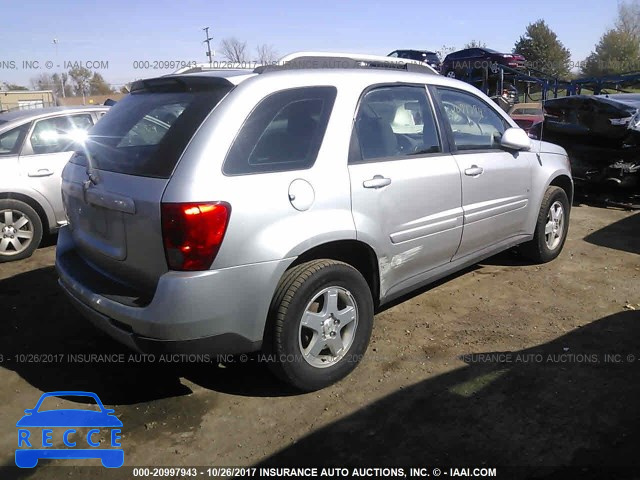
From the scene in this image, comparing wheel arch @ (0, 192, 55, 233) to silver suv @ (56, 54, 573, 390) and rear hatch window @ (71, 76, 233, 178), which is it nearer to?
silver suv @ (56, 54, 573, 390)

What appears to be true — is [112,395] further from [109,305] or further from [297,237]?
[297,237]

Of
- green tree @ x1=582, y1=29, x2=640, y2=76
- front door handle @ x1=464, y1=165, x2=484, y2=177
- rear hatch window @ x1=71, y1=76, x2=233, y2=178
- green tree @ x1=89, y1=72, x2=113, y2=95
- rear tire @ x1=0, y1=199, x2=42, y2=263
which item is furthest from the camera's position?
green tree @ x1=89, y1=72, x2=113, y2=95

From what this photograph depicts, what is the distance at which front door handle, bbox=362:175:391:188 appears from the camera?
3084 mm

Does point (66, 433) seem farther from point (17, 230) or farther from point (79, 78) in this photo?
point (79, 78)

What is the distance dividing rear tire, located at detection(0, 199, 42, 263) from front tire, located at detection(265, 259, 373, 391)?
4062 mm

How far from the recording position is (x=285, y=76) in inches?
115

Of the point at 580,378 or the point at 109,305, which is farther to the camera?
the point at 580,378

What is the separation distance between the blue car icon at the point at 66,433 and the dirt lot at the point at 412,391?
0.18 feet

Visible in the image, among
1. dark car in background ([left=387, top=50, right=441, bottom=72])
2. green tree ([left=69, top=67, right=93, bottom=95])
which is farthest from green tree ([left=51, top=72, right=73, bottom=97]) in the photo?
dark car in background ([left=387, top=50, right=441, bottom=72])

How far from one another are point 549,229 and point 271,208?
3.44 m

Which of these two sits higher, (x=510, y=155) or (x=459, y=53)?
(x=459, y=53)

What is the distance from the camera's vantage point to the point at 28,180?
5578 mm

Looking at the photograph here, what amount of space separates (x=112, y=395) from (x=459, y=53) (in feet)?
57.8

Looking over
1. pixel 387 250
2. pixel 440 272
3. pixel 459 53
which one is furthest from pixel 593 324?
pixel 459 53
